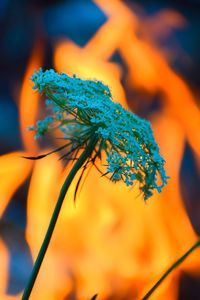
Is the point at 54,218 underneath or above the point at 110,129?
underneath

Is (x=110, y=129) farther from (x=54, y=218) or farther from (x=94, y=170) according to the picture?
(x=94, y=170)

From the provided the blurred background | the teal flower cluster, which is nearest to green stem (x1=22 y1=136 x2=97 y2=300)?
the teal flower cluster

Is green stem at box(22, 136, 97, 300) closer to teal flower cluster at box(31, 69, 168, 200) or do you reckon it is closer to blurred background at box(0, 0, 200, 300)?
teal flower cluster at box(31, 69, 168, 200)

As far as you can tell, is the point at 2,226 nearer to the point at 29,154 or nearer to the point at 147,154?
the point at 29,154

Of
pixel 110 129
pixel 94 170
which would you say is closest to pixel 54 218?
pixel 110 129

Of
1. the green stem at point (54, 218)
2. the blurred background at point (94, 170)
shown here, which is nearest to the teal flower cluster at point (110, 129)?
the green stem at point (54, 218)

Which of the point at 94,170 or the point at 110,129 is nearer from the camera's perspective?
the point at 110,129
